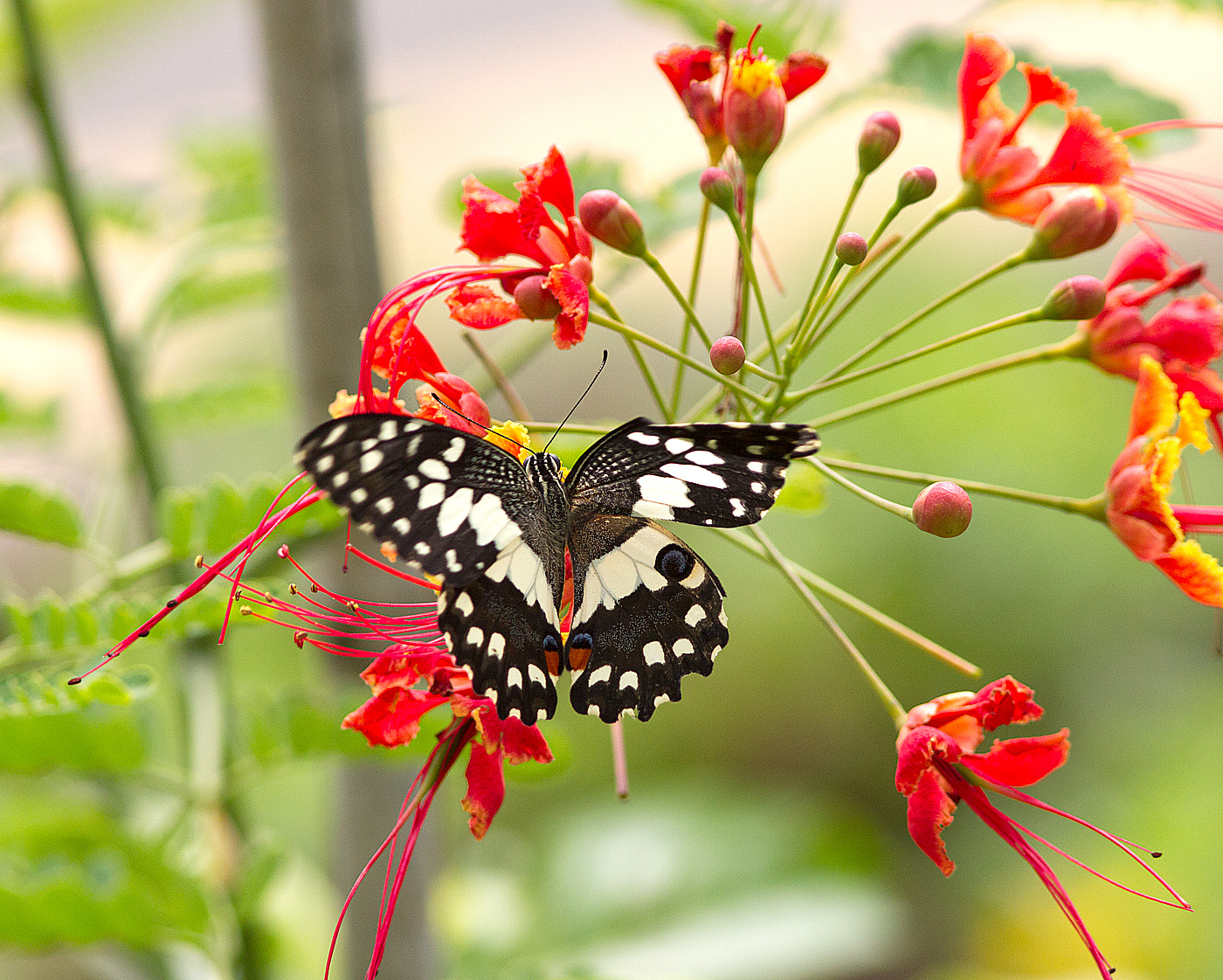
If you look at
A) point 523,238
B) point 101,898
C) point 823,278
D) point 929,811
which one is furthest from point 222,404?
point 929,811

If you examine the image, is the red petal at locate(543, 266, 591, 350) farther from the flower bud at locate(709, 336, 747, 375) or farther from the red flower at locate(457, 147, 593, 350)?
the flower bud at locate(709, 336, 747, 375)

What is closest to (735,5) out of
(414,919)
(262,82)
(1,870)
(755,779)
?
(262,82)

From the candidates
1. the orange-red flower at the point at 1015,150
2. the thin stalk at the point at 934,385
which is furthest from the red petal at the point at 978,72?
the thin stalk at the point at 934,385

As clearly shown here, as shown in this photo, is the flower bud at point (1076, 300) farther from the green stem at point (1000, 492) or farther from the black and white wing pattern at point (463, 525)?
the black and white wing pattern at point (463, 525)

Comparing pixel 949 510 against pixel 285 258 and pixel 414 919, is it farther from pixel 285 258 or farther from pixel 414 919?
pixel 414 919

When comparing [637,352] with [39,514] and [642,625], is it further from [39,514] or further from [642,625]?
[39,514]

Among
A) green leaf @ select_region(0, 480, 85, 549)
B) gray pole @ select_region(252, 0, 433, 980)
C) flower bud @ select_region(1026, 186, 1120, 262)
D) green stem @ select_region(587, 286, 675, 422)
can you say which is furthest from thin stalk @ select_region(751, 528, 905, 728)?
green leaf @ select_region(0, 480, 85, 549)
